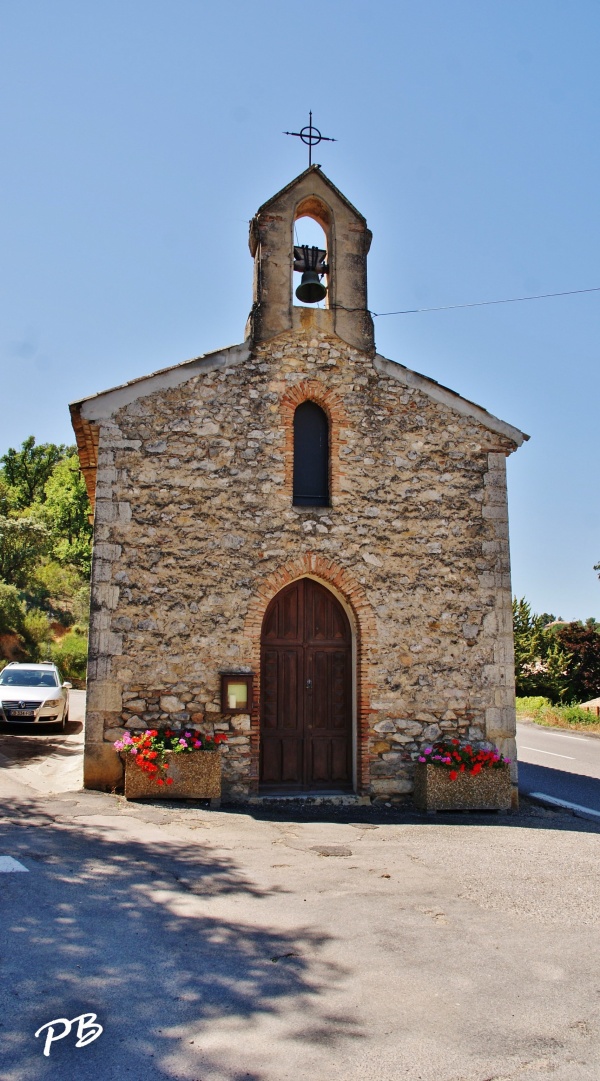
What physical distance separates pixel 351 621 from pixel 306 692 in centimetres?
110

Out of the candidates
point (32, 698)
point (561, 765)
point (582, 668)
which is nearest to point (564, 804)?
point (561, 765)

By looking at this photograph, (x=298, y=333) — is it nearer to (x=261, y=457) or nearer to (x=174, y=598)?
(x=261, y=457)

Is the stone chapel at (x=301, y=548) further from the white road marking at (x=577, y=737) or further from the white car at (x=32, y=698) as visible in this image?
the white road marking at (x=577, y=737)

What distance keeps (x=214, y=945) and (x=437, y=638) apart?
5918 mm

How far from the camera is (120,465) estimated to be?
9.60m

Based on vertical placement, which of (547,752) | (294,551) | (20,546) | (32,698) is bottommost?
(547,752)

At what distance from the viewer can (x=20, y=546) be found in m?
35.2

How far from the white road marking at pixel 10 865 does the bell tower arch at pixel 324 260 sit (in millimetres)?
6894

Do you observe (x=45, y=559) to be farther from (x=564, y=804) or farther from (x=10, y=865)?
(x=10, y=865)

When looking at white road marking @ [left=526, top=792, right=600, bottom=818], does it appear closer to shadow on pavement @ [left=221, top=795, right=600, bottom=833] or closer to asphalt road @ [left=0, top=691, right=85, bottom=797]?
shadow on pavement @ [left=221, top=795, right=600, bottom=833]

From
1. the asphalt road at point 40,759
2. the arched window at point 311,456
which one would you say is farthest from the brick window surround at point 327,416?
the asphalt road at point 40,759

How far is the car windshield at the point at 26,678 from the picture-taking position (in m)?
15.5

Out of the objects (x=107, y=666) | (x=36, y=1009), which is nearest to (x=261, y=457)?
(x=107, y=666)

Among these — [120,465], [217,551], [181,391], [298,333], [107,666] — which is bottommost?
[107,666]
